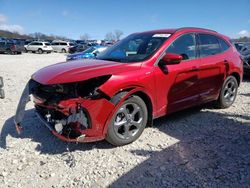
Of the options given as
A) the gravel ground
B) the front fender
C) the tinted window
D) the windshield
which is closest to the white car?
the gravel ground

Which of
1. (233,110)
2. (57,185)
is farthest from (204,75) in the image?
(57,185)

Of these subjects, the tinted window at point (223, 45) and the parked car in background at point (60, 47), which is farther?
the parked car in background at point (60, 47)

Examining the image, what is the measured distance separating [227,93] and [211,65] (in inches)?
43.5

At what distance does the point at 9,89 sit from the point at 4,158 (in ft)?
17.4

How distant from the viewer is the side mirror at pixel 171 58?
15.3 ft

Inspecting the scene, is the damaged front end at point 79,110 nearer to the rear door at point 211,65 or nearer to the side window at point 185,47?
the side window at point 185,47

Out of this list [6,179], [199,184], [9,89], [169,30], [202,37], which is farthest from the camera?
[9,89]

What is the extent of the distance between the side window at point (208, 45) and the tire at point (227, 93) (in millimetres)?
732

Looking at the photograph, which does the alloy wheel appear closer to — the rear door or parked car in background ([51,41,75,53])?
the rear door

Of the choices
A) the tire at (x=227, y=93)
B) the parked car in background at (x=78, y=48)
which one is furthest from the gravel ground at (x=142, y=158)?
the parked car in background at (x=78, y=48)

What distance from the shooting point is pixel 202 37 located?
5.82m

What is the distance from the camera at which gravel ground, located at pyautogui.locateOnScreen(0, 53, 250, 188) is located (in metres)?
3.55

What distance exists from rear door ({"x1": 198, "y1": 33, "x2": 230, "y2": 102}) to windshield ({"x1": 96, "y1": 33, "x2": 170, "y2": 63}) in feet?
3.23

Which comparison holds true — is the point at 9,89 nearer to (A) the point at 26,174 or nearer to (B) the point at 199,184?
(A) the point at 26,174
